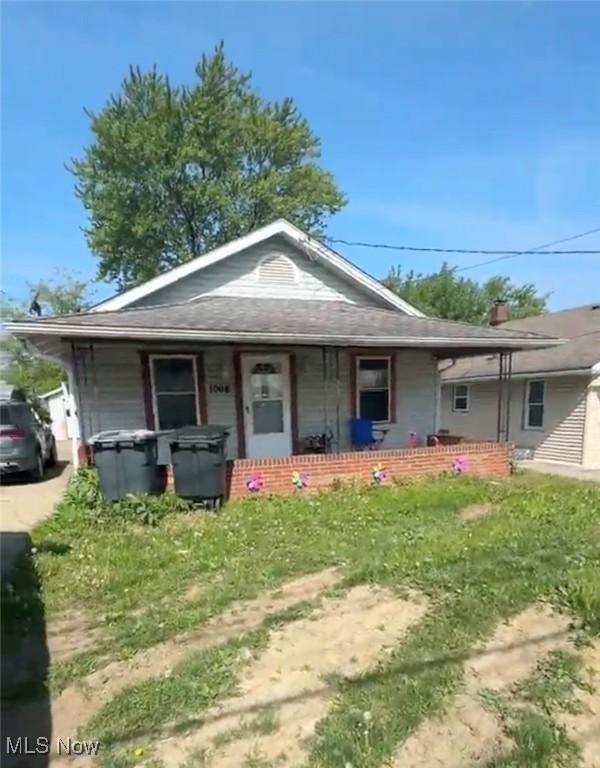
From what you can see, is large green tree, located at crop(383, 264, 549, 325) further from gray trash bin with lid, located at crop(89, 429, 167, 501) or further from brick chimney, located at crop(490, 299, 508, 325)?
gray trash bin with lid, located at crop(89, 429, 167, 501)

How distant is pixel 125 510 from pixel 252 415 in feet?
11.3

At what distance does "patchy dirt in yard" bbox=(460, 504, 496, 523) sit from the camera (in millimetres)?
6494

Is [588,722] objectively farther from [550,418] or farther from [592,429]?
[550,418]

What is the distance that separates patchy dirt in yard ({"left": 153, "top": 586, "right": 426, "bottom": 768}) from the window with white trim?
13.4m

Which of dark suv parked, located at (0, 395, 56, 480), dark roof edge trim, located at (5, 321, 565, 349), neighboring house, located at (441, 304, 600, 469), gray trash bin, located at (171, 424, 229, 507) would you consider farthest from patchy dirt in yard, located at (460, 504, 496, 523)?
dark suv parked, located at (0, 395, 56, 480)

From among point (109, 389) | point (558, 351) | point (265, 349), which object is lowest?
point (109, 389)

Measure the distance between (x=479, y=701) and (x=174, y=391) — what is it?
7.53 meters

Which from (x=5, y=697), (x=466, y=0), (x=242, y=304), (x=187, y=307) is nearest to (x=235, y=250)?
(x=242, y=304)

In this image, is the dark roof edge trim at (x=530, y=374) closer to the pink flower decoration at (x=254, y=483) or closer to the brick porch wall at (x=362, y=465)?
the brick porch wall at (x=362, y=465)

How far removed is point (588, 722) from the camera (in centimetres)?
258

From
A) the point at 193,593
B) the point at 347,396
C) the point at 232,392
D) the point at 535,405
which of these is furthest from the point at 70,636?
the point at 535,405

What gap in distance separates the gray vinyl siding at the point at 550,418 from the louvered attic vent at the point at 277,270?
7411 mm

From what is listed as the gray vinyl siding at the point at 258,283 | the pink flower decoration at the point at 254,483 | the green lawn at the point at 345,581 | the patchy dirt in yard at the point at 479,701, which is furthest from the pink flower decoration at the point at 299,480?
the gray vinyl siding at the point at 258,283

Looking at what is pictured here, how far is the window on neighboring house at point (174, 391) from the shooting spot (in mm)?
9086
